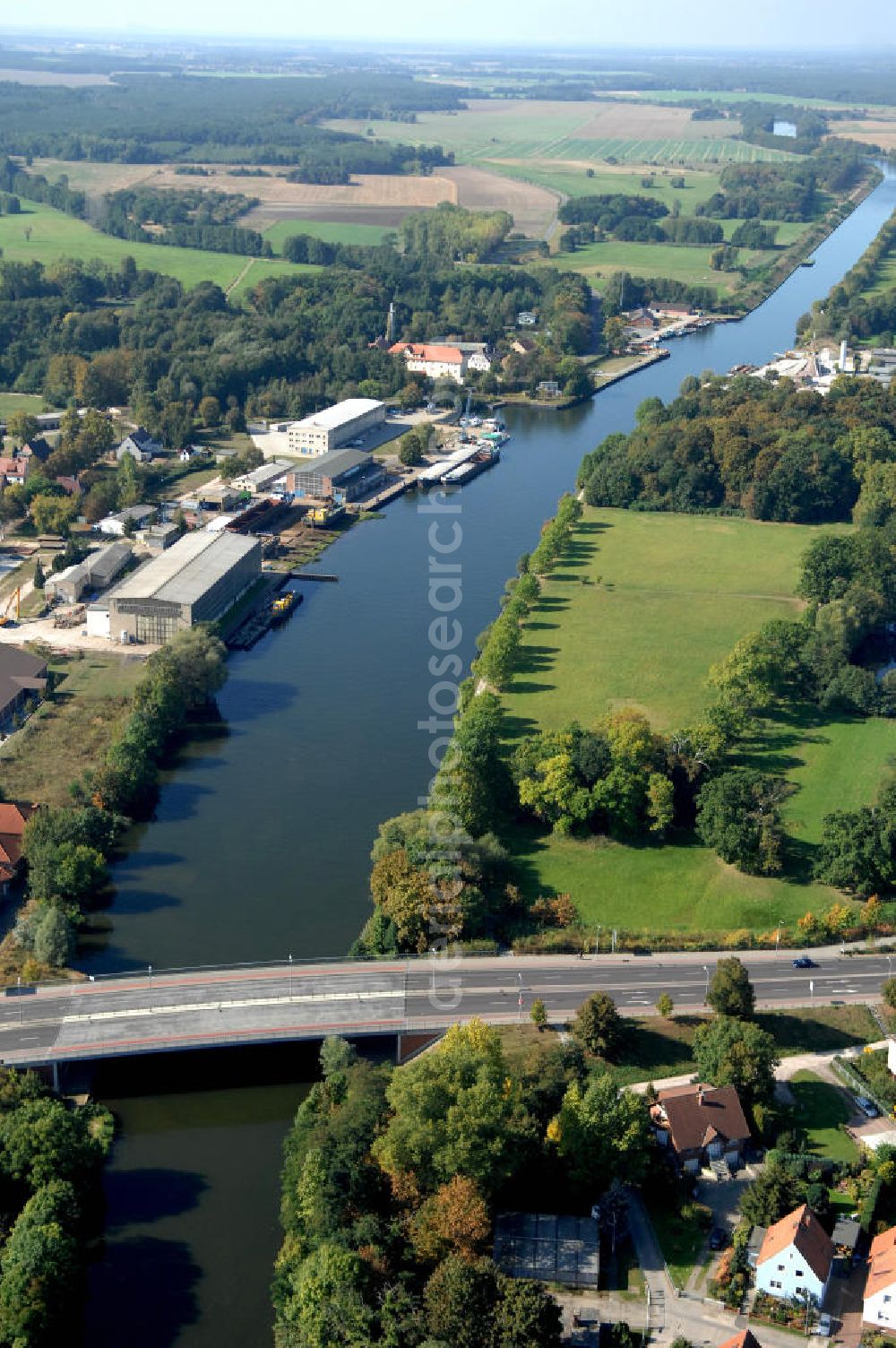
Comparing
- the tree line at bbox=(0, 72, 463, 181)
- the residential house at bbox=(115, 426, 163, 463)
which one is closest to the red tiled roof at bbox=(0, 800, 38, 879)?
the residential house at bbox=(115, 426, 163, 463)

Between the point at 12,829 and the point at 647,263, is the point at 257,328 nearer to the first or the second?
the point at 647,263

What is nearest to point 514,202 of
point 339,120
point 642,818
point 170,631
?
point 339,120

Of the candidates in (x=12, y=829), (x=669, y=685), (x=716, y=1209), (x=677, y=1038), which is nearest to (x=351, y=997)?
(x=677, y=1038)

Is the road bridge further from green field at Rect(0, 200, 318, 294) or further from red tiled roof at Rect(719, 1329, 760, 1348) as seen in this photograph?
green field at Rect(0, 200, 318, 294)

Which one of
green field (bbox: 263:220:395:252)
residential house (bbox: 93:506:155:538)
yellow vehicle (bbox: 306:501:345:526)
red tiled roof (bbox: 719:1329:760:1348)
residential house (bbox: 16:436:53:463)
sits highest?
green field (bbox: 263:220:395:252)

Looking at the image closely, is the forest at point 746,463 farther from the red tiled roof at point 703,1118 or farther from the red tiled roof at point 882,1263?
the red tiled roof at point 882,1263

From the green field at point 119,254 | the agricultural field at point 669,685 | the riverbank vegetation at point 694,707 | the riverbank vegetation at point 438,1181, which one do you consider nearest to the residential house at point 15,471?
the riverbank vegetation at point 694,707
